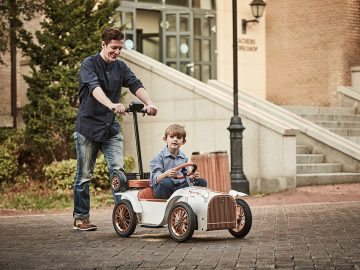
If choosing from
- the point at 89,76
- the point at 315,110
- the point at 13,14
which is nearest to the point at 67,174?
the point at 13,14

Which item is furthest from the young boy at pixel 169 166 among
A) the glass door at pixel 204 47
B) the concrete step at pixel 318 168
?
the glass door at pixel 204 47

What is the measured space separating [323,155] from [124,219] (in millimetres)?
9146

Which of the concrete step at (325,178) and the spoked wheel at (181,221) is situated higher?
the concrete step at (325,178)

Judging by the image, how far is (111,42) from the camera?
345 inches

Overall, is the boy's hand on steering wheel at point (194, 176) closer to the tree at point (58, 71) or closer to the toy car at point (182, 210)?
the toy car at point (182, 210)

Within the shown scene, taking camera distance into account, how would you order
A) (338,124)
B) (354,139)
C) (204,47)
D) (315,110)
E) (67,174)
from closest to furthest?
(67,174), (354,139), (338,124), (315,110), (204,47)

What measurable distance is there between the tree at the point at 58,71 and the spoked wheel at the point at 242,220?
26.8 ft

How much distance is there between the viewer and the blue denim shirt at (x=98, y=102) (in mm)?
8938

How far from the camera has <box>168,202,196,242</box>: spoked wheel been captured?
303 inches

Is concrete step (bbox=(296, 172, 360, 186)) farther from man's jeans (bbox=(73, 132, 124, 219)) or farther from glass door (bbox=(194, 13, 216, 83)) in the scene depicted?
glass door (bbox=(194, 13, 216, 83))

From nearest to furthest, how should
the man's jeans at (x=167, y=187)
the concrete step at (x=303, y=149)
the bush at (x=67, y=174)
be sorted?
the man's jeans at (x=167, y=187) < the bush at (x=67, y=174) < the concrete step at (x=303, y=149)

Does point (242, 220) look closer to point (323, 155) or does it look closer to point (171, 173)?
point (171, 173)

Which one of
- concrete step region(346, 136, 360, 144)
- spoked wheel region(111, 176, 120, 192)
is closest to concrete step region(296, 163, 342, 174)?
concrete step region(346, 136, 360, 144)

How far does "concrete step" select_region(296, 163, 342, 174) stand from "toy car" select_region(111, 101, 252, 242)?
792cm
